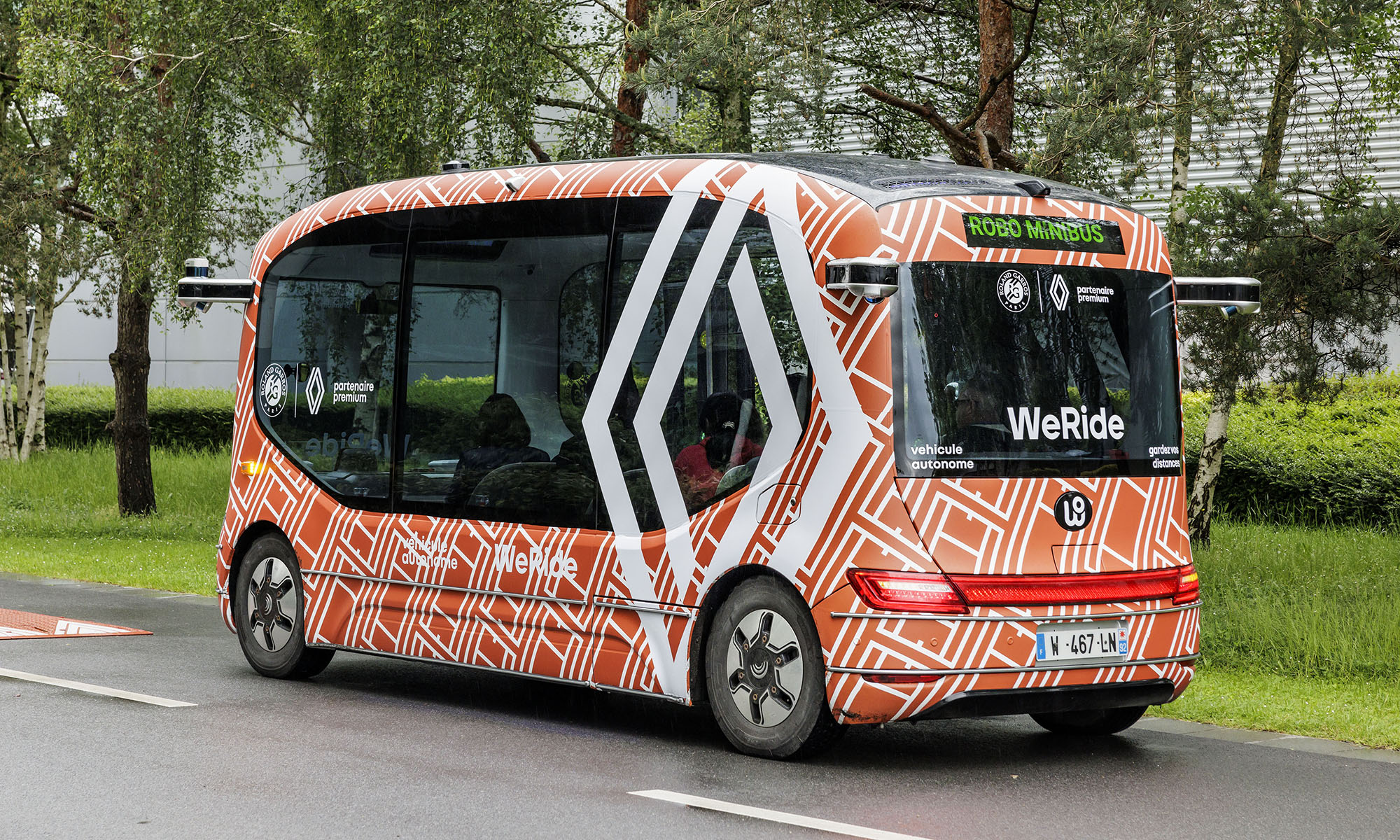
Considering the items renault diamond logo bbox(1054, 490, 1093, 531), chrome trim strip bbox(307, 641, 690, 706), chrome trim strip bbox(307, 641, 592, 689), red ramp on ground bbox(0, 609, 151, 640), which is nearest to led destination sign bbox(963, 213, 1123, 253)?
renault diamond logo bbox(1054, 490, 1093, 531)

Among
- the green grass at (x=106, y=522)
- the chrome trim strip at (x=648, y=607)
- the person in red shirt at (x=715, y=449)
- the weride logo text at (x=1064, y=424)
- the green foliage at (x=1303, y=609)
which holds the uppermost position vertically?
the weride logo text at (x=1064, y=424)

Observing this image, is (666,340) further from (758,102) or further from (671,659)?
(758,102)

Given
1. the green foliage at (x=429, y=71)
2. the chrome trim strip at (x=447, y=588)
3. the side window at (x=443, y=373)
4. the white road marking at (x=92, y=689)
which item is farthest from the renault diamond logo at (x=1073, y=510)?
the green foliage at (x=429, y=71)

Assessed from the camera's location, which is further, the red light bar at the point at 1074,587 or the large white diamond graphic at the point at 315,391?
the large white diamond graphic at the point at 315,391

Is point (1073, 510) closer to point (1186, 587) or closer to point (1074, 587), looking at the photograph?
point (1074, 587)

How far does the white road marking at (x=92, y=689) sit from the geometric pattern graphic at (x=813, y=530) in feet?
4.48

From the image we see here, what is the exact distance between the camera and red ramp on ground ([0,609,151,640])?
12.0 meters

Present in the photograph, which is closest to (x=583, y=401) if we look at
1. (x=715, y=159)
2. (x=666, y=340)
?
(x=666, y=340)

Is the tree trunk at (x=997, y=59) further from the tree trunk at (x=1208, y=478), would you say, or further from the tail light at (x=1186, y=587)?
the tail light at (x=1186, y=587)

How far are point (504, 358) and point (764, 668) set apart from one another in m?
2.38

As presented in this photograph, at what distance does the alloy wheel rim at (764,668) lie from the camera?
7.59 metres

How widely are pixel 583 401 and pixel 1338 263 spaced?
5.50 m

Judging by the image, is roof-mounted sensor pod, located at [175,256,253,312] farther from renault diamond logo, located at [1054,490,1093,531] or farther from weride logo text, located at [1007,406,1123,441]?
renault diamond logo, located at [1054,490,1093,531]

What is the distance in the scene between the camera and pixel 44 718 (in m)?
8.43
